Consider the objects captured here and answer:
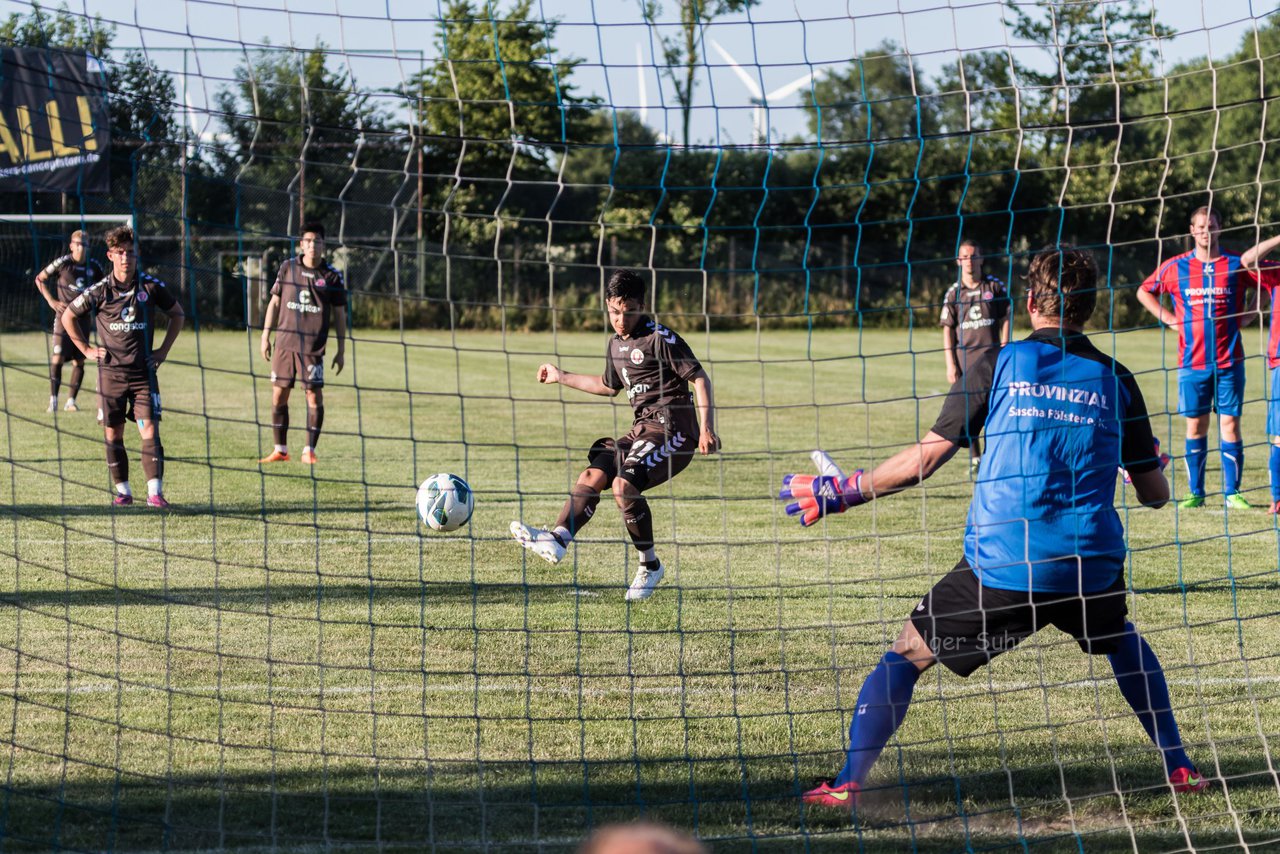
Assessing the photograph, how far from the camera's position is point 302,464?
11.4 m

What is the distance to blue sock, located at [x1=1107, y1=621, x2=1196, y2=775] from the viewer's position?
4242 millimetres

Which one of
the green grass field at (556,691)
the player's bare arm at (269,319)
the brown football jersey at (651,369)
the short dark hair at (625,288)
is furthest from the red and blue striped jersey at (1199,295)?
the player's bare arm at (269,319)

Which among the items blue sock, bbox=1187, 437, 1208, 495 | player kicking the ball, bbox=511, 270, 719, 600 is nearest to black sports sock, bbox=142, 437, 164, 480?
player kicking the ball, bbox=511, 270, 719, 600

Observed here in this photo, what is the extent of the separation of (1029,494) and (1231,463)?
17.0ft

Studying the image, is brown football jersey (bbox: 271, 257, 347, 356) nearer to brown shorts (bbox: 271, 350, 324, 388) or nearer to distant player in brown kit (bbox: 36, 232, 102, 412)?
brown shorts (bbox: 271, 350, 324, 388)

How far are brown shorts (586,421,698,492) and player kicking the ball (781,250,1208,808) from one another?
108 inches

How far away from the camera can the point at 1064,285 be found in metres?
4.09

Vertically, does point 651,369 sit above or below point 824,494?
above

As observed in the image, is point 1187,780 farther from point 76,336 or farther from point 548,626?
point 76,336

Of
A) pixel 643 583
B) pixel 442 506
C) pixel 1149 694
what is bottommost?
pixel 643 583

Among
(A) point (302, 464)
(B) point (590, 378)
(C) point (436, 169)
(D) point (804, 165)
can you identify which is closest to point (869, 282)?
(D) point (804, 165)

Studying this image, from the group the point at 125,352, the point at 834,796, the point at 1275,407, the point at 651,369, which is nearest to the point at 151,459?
the point at 125,352

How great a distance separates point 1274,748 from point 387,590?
13.5 ft

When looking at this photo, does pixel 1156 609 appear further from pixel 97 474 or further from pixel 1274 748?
pixel 97 474
